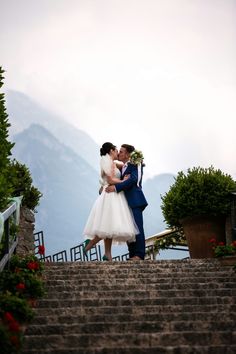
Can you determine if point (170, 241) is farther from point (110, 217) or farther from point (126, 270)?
point (126, 270)

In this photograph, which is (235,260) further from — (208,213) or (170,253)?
(170,253)

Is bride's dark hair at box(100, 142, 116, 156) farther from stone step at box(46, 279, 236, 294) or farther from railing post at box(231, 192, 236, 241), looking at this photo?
stone step at box(46, 279, 236, 294)

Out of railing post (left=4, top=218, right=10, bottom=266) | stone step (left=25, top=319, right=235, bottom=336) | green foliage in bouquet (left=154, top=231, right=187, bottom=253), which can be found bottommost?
stone step (left=25, top=319, right=235, bottom=336)

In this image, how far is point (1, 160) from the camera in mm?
9492

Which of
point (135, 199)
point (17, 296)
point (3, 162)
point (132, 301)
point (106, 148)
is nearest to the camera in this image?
point (17, 296)

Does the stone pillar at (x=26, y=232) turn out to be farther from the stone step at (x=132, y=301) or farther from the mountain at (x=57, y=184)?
the mountain at (x=57, y=184)

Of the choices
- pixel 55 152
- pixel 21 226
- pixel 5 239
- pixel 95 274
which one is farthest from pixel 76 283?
pixel 55 152

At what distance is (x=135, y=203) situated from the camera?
12.1 meters

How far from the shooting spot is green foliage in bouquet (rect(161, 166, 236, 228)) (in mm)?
12836

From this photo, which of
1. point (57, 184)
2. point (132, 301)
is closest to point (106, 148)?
point (132, 301)

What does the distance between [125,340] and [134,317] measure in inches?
30.6

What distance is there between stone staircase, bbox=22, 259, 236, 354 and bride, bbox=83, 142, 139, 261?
162 centimetres

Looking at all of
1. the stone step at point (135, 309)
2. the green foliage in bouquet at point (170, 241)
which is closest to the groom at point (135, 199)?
the green foliage in bouquet at point (170, 241)

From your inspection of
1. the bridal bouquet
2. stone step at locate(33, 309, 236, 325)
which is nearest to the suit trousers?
the bridal bouquet
